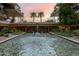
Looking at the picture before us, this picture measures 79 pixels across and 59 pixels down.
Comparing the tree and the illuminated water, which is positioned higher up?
the tree

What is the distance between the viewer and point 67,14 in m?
5.46

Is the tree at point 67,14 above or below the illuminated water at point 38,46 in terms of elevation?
above

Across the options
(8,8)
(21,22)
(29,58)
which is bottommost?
(29,58)

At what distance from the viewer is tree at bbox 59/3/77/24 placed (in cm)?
534

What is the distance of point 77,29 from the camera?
17.2 ft

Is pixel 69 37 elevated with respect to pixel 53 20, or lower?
lower

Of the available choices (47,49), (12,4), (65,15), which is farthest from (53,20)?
(12,4)

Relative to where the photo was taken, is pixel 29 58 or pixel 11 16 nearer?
pixel 29 58

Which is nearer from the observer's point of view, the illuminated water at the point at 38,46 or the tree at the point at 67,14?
the illuminated water at the point at 38,46

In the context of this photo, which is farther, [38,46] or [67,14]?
[67,14]

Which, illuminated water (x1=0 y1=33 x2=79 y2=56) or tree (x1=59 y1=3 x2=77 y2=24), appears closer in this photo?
illuminated water (x1=0 y1=33 x2=79 y2=56)

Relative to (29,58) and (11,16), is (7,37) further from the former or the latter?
(29,58)

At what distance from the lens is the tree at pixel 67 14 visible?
17.5 ft

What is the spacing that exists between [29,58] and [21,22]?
0.97 metres
